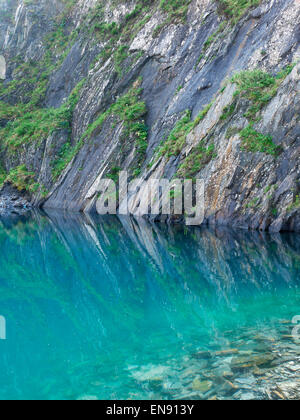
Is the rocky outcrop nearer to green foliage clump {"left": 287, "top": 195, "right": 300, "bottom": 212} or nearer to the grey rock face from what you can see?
green foliage clump {"left": 287, "top": 195, "right": 300, "bottom": 212}

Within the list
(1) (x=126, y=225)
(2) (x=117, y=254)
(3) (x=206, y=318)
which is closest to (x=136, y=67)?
(1) (x=126, y=225)

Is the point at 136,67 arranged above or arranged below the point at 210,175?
above

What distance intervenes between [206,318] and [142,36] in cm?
2970

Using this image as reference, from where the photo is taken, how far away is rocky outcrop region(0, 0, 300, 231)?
55.8 ft

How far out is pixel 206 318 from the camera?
7.55 meters

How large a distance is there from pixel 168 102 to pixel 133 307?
70.5ft

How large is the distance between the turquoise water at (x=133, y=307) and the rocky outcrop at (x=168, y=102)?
2.93 meters

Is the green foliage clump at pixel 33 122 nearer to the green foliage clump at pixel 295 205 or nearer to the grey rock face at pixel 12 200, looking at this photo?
the grey rock face at pixel 12 200

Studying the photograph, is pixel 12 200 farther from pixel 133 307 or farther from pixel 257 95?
pixel 133 307

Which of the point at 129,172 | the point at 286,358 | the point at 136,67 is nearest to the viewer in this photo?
the point at 286,358

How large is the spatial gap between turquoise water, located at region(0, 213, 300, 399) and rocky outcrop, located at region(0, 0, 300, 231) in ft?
9.60

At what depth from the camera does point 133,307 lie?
8430mm

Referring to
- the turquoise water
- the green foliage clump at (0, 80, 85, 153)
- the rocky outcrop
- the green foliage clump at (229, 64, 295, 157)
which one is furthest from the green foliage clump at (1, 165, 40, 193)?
the green foliage clump at (229, 64, 295, 157)
